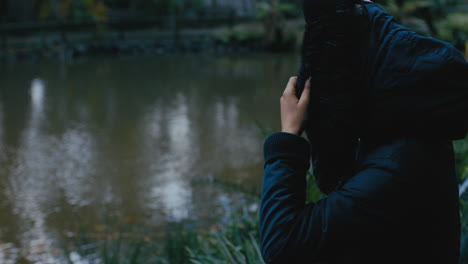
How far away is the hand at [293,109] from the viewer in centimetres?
133

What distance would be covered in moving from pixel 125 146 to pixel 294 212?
6.84 m

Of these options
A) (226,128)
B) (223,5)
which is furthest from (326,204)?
(223,5)

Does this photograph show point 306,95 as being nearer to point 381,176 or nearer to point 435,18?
point 381,176

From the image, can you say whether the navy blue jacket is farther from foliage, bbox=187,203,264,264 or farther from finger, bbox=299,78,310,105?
foliage, bbox=187,203,264,264

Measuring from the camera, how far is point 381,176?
1.22 m

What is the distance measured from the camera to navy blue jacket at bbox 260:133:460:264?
1226 mm

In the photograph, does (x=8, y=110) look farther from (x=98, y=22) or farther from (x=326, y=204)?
(x=98, y=22)

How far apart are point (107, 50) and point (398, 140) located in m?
Answer: 20.4

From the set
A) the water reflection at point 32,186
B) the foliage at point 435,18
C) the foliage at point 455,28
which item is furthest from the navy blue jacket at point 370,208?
the foliage at point 455,28

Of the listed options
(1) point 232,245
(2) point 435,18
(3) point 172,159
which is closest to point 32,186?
(3) point 172,159

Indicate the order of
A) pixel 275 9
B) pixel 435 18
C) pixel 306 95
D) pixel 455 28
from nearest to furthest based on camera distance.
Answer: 1. pixel 306 95
2. pixel 455 28
3. pixel 435 18
4. pixel 275 9

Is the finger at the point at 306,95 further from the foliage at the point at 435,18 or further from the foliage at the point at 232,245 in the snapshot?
the foliage at the point at 435,18

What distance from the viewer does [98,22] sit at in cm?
2217

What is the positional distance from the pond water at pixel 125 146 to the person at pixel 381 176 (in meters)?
2.18
